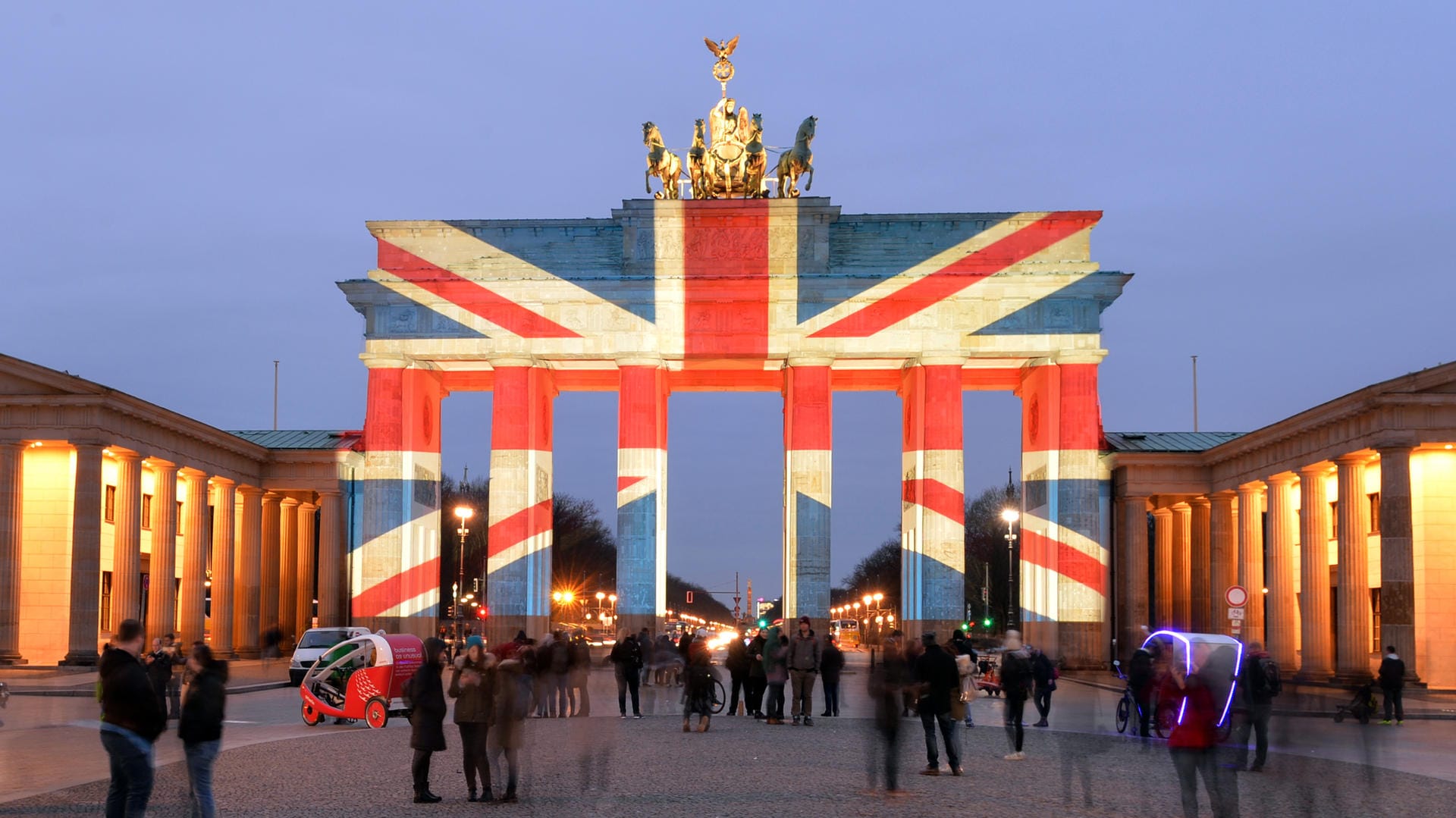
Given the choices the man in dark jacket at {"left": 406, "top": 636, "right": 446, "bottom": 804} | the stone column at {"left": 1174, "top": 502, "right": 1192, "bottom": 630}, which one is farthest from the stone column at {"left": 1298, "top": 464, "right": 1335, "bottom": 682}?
the man in dark jacket at {"left": 406, "top": 636, "right": 446, "bottom": 804}

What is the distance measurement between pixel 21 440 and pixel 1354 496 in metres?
35.9

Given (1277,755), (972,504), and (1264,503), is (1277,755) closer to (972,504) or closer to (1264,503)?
(1264,503)

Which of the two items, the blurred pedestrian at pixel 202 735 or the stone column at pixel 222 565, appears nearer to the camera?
the blurred pedestrian at pixel 202 735

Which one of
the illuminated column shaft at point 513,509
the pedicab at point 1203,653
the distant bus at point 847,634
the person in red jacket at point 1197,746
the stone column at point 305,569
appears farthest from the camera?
the distant bus at point 847,634

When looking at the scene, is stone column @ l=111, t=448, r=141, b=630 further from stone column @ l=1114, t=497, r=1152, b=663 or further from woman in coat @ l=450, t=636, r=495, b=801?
stone column @ l=1114, t=497, r=1152, b=663

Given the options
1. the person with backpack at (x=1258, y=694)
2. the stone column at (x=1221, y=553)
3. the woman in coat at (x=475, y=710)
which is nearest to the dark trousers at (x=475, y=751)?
the woman in coat at (x=475, y=710)

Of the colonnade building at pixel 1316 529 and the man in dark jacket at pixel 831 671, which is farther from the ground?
the colonnade building at pixel 1316 529

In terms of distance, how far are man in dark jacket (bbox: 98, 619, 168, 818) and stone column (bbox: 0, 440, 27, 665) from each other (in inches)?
1379

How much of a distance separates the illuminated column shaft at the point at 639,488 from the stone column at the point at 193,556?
1448 cm

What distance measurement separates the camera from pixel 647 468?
5975cm

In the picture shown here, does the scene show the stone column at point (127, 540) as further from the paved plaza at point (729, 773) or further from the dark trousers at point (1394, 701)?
the dark trousers at point (1394, 701)

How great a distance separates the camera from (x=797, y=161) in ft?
200

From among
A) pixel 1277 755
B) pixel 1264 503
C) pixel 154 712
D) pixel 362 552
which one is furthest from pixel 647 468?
pixel 154 712

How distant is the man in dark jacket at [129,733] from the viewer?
12.3 metres
